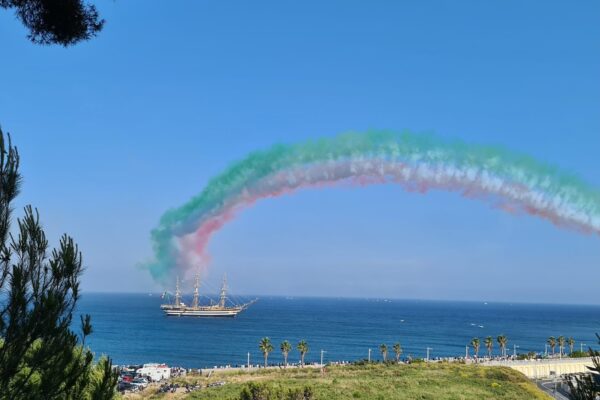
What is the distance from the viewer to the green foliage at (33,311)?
8672mm

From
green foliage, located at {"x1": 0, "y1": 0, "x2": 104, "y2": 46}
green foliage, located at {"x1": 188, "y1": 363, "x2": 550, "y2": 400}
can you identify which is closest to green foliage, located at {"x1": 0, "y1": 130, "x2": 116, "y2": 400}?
green foliage, located at {"x1": 0, "y1": 0, "x2": 104, "y2": 46}

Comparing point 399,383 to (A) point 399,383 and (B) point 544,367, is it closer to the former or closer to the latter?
(A) point 399,383

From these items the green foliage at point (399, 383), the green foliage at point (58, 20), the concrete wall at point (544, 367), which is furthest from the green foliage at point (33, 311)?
the concrete wall at point (544, 367)

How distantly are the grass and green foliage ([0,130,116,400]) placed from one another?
30257 millimetres

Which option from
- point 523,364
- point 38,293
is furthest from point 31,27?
point 523,364

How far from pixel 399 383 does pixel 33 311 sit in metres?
47.1

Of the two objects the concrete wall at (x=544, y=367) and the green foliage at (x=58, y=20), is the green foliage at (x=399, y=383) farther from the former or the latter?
the green foliage at (x=58, y=20)

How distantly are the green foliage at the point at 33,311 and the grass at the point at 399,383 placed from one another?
30257 mm

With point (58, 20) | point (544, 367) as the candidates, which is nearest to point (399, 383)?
point (544, 367)

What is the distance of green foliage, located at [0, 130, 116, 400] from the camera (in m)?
8.67

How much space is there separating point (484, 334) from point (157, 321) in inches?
4238

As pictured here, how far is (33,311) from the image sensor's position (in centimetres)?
891

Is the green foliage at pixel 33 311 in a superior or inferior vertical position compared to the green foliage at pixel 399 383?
superior

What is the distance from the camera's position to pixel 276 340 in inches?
5413
